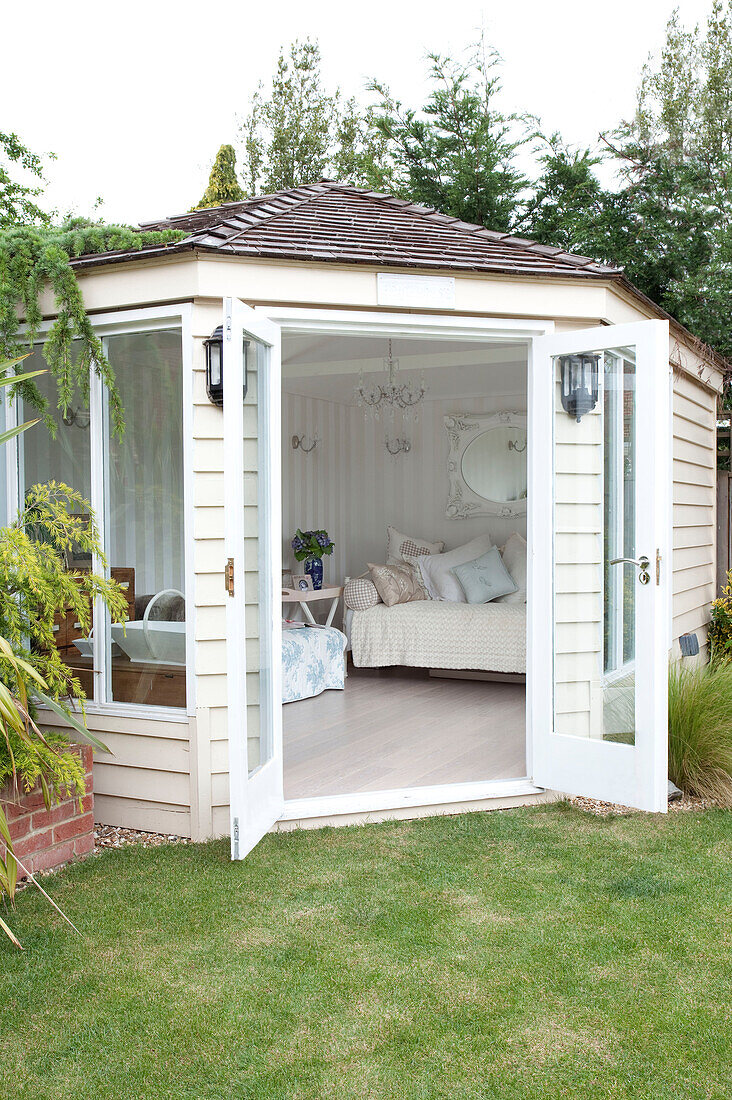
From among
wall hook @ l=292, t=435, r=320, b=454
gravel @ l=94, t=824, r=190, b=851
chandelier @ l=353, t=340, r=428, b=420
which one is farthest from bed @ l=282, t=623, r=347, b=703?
gravel @ l=94, t=824, r=190, b=851

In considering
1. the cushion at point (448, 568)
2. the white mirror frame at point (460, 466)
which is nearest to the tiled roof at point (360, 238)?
the white mirror frame at point (460, 466)

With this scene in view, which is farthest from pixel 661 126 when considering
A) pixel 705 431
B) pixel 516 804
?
pixel 516 804

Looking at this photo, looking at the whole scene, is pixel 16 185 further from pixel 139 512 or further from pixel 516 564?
pixel 139 512

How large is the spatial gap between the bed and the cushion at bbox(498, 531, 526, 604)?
1.60 m

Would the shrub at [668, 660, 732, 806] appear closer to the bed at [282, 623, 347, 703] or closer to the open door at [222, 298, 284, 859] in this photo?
the open door at [222, 298, 284, 859]

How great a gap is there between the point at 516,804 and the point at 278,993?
1999 millimetres

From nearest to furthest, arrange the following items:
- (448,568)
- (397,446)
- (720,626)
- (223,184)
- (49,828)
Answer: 1. (49,828)
2. (720,626)
3. (448,568)
4. (397,446)
5. (223,184)

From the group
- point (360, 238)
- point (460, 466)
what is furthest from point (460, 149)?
point (360, 238)

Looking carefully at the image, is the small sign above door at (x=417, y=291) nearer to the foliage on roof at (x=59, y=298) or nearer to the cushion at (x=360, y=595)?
the foliage on roof at (x=59, y=298)

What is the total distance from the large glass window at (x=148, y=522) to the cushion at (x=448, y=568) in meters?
4.02

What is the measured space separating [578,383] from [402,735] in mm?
2345

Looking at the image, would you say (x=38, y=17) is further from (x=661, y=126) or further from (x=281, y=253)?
(x=281, y=253)

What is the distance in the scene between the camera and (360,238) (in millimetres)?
4555

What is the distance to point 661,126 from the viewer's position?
13.7 m
